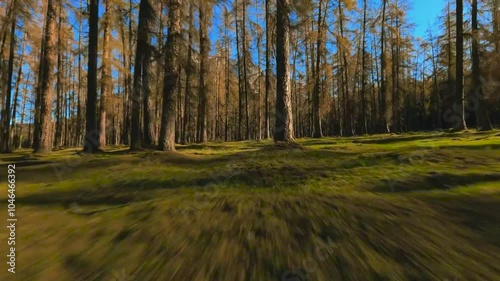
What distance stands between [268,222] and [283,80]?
774cm

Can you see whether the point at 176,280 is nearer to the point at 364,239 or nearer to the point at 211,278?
the point at 211,278

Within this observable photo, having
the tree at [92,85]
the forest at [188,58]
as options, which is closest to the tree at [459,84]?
the forest at [188,58]

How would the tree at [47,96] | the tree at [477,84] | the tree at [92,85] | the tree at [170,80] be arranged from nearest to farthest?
the tree at [170,80] < the tree at [92,85] < the tree at [47,96] < the tree at [477,84]

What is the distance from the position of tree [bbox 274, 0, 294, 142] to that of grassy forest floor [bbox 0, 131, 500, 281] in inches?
164

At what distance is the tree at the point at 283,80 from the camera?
444 inches

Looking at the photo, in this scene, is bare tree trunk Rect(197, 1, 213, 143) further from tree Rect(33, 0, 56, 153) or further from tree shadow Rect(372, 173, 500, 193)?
tree shadow Rect(372, 173, 500, 193)

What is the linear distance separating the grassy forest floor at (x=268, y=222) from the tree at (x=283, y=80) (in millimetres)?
4153

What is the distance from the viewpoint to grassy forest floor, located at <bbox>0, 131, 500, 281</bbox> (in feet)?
9.84

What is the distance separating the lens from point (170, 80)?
12.1 m

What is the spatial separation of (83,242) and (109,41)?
19.2 meters

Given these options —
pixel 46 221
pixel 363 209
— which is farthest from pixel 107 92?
pixel 363 209

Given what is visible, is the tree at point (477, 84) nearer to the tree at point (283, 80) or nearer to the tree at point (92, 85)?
the tree at point (283, 80)

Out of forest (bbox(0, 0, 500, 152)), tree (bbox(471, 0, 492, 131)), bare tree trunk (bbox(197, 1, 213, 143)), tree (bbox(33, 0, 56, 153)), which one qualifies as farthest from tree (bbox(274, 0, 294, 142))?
bare tree trunk (bbox(197, 1, 213, 143))

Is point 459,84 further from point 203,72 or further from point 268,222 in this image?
point 268,222
